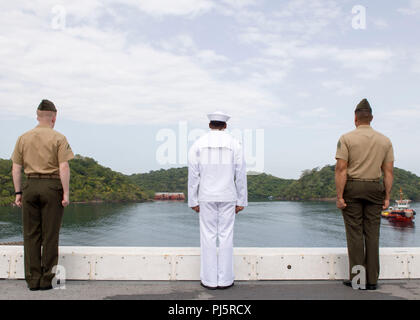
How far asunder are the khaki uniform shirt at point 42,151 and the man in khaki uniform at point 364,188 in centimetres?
312

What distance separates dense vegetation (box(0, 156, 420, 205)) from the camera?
15100 centimetres

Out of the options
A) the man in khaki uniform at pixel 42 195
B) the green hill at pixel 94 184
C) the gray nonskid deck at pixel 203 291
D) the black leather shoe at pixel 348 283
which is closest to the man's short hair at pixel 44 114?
the man in khaki uniform at pixel 42 195

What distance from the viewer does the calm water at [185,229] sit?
244ft

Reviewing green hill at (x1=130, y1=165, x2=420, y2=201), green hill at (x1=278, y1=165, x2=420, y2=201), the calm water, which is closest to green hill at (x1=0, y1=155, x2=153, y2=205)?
green hill at (x1=130, y1=165, x2=420, y2=201)

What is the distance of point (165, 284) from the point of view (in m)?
4.62

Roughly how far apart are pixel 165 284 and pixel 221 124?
1987 mm

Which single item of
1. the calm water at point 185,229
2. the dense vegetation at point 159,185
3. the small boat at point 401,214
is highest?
the dense vegetation at point 159,185

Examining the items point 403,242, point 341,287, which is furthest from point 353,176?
point 403,242

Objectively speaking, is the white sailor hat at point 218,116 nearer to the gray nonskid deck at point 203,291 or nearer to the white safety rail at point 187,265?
the white safety rail at point 187,265

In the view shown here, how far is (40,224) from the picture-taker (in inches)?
173

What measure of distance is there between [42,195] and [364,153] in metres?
3.61

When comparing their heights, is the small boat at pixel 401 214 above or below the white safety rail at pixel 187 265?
below

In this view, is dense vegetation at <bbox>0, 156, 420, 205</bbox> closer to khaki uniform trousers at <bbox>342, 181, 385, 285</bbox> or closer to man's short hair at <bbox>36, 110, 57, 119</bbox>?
man's short hair at <bbox>36, 110, 57, 119</bbox>
